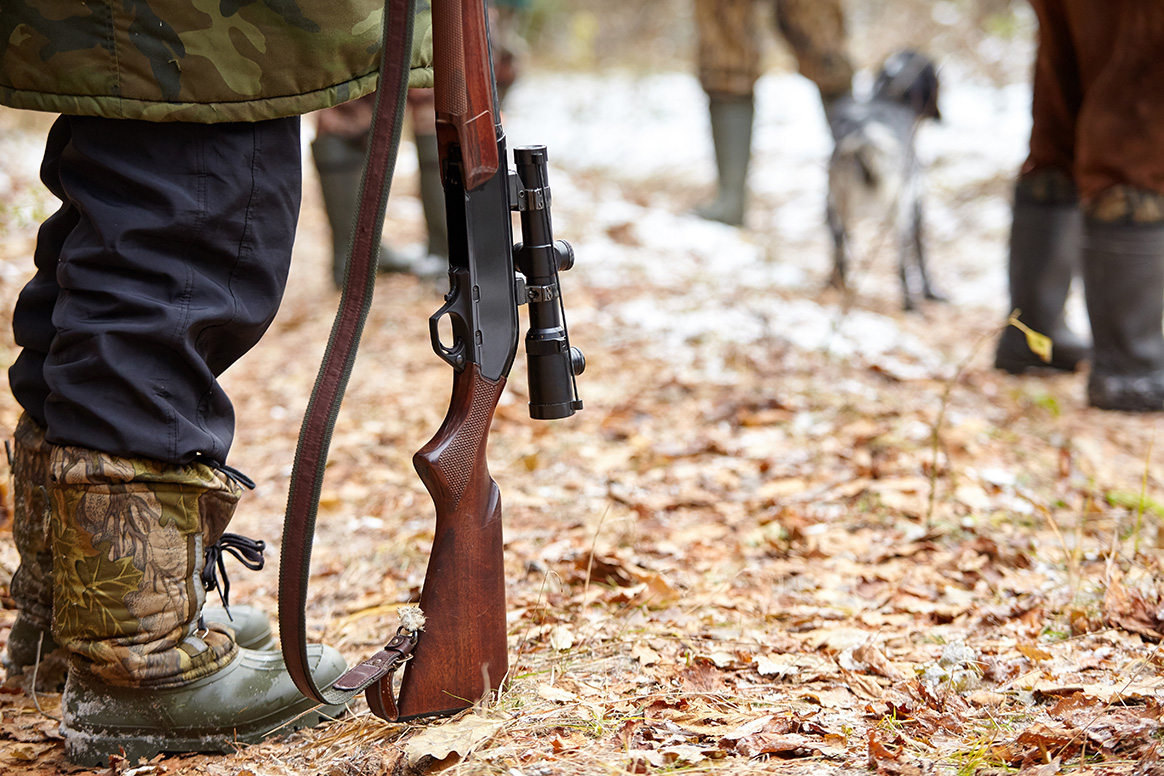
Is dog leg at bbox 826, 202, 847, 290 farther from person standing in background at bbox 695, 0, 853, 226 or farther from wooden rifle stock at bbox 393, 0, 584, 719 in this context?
wooden rifle stock at bbox 393, 0, 584, 719

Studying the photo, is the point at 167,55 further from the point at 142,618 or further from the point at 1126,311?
the point at 1126,311

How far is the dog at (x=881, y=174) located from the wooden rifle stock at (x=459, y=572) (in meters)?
4.41

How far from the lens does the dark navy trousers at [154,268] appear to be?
141 centimetres

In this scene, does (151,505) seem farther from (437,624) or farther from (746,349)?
(746,349)

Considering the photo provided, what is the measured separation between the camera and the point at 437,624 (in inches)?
59.5

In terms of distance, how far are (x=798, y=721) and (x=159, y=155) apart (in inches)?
51.9

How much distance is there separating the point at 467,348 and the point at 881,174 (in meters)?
4.77

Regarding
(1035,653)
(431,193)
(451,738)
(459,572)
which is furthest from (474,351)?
(431,193)

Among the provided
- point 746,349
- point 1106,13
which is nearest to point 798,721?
point 746,349

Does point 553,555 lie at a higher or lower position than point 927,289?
lower

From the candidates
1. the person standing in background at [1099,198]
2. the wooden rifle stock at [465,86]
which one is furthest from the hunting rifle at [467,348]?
the person standing in background at [1099,198]

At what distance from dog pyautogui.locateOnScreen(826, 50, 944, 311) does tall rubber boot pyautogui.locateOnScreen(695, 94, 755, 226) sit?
726 millimetres

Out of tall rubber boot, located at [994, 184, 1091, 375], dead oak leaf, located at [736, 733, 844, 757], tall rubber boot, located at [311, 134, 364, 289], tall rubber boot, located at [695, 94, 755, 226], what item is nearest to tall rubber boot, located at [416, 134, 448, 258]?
tall rubber boot, located at [311, 134, 364, 289]

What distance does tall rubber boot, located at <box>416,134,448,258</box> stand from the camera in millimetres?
5074
